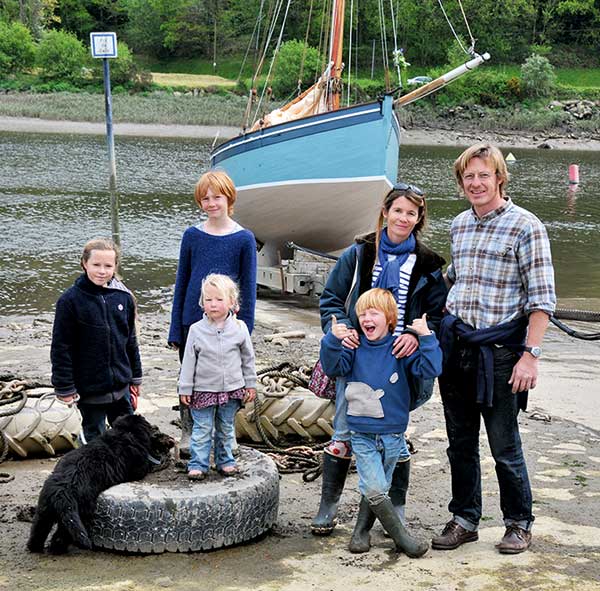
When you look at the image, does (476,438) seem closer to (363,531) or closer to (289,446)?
(363,531)

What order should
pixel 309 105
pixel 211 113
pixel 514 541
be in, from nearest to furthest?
pixel 514 541
pixel 309 105
pixel 211 113

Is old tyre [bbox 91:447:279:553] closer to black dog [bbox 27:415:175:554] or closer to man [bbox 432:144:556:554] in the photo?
black dog [bbox 27:415:175:554]

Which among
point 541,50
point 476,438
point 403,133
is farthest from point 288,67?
point 476,438

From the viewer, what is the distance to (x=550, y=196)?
31.8 m

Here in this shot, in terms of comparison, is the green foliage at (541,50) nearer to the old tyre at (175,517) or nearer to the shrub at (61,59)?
the shrub at (61,59)

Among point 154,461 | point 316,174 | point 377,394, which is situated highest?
point 316,174

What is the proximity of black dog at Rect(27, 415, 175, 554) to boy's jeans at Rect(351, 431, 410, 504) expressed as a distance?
1102mm

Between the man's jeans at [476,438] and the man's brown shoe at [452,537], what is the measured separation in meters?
0.03

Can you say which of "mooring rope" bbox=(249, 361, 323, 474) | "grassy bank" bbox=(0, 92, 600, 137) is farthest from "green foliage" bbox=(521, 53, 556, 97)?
"mooring rope" bbox=(249, 361, 323, 474)

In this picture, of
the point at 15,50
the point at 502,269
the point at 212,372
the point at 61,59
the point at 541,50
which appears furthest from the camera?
the point at 541,50

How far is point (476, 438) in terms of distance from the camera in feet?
15.3

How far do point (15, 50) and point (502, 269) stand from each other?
7792cm

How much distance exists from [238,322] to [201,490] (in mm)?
873

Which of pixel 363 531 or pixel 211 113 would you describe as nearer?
pixel 363 531
